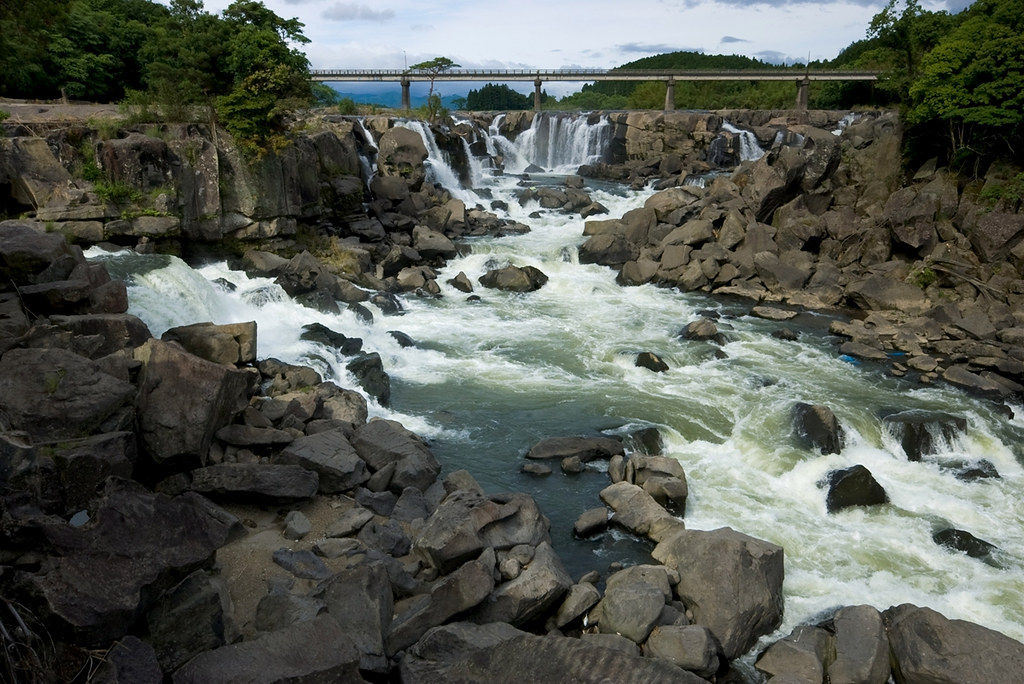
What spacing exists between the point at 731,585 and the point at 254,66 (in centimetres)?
2019

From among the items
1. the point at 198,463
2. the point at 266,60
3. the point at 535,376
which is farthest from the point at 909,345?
the point at 266,60

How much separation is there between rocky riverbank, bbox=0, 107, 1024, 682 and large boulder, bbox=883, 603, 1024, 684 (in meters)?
0.03

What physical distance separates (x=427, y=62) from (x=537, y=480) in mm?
43865

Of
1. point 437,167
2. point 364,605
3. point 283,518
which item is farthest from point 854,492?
point 437,167

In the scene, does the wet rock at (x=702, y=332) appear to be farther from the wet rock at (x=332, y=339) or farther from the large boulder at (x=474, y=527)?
the large boulder at (x=474, y=527)

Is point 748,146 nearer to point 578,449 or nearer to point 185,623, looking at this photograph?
point 578,449

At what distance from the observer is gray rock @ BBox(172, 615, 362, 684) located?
608 cm

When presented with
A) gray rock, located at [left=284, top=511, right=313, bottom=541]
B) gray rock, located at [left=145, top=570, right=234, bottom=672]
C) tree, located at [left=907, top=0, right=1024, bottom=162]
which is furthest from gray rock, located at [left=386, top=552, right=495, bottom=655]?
tree, located at [left=907, top=0, right=1024, bottom=162]

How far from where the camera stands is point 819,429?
48.6 ft

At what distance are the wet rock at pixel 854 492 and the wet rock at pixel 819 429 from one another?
155 cm

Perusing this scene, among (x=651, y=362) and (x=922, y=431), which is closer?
(x=922, y=431)

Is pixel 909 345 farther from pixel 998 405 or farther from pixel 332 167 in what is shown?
pixel 332 167

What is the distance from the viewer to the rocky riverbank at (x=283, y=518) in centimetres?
655

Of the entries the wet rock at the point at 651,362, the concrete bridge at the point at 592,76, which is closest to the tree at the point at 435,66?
the concrete bridge at the point at 592,76
